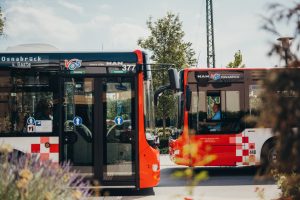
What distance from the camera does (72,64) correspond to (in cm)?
938

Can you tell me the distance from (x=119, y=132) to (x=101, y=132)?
14.7 inches

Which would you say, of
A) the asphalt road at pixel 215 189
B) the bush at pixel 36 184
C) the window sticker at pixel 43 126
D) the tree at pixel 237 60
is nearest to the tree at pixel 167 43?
the tree at pixel 237 60

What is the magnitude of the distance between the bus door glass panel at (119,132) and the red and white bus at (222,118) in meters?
2.87

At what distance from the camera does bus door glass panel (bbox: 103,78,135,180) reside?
9070mm

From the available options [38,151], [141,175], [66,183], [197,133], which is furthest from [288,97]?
[197,133]

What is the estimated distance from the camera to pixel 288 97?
3.16m

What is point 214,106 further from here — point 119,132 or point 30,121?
point 30,121

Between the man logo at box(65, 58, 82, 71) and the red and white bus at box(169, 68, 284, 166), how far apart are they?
346cm

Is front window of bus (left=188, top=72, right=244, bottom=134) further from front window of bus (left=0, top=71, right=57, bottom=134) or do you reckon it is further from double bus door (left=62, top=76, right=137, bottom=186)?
front window of bus (left=0, top=71, right=57, bottom=134)

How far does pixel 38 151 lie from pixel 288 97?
6.83m

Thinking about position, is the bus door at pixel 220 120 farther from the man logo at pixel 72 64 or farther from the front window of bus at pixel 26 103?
the front window of bus at pixel 26 103

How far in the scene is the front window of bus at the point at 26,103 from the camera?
9.05 meters

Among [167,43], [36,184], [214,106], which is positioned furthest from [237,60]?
[36,184]

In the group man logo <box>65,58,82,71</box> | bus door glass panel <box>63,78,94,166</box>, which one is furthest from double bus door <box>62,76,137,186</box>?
man logo <box>65,58,82,71</box>
